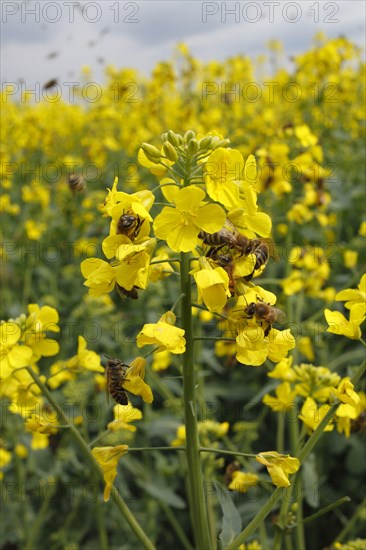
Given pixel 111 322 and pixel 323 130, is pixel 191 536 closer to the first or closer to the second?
pixel 111 322

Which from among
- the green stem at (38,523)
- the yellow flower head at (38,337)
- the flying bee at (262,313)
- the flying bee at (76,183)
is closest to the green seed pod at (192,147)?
the flying bee at (262,313)

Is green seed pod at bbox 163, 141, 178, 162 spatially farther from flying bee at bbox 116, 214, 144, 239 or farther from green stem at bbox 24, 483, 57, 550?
green stem at bbox 24, 483, 57, 550

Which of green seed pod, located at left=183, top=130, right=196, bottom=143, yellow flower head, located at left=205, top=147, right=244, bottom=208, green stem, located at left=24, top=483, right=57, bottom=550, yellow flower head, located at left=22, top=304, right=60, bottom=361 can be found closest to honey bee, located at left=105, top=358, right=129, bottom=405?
yellow flower head, located at left=22, top=304, right=60, bottom=361

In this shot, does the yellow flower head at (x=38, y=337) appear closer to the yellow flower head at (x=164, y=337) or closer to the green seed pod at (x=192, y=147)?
the yellow flower head at (x=164, y=337)

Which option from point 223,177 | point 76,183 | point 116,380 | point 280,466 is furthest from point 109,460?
point 76,183

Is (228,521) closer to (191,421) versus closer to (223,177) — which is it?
(191,421)
